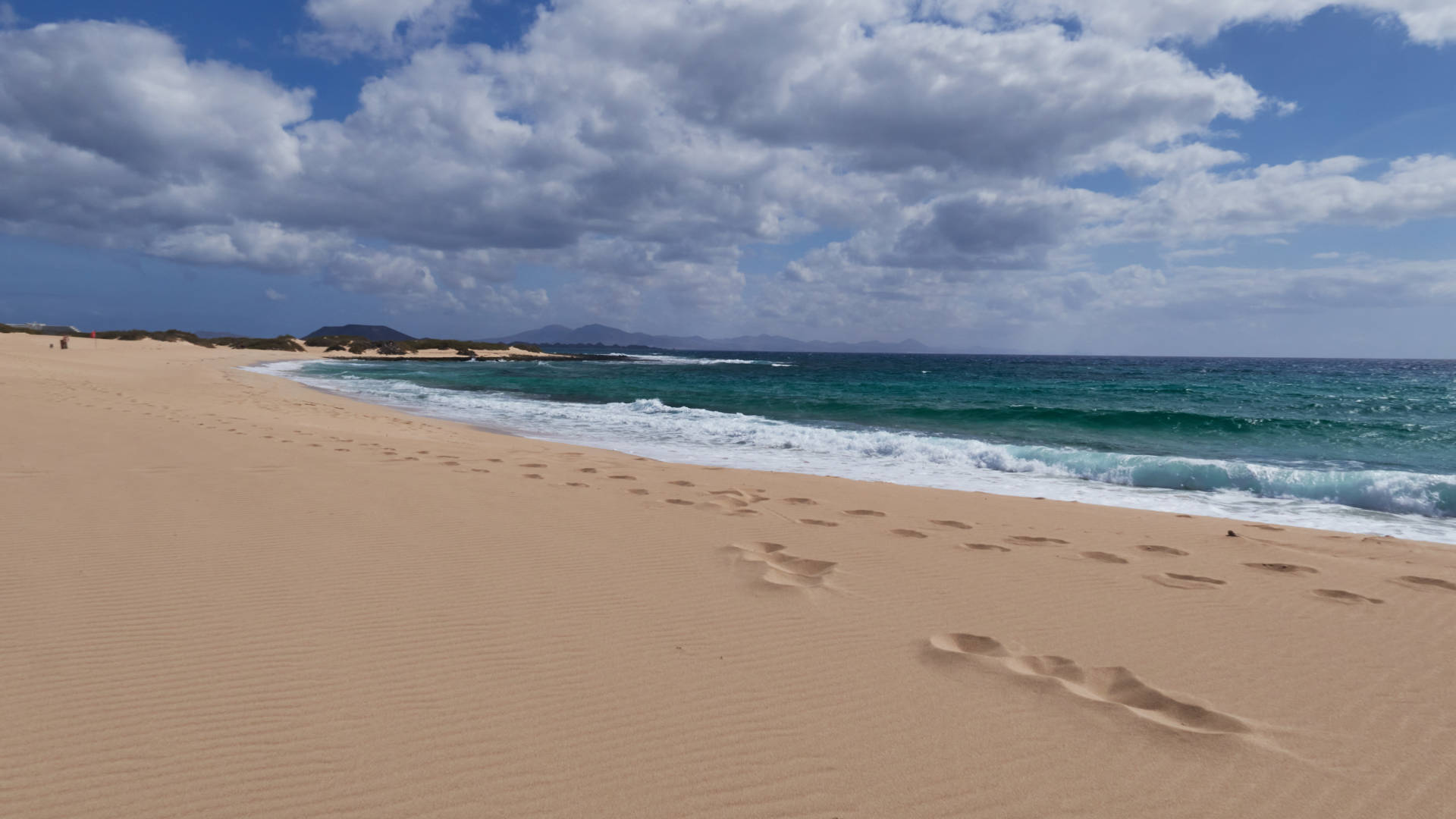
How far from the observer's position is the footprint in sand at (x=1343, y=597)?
414 cm

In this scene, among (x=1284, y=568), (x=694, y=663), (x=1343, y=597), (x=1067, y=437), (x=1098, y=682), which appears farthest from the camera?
(x=1067, y=437)

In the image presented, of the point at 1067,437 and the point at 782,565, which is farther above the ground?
the point at 1067,437

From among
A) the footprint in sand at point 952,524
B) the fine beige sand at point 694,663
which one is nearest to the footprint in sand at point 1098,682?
the fine beige sand at point 694,663

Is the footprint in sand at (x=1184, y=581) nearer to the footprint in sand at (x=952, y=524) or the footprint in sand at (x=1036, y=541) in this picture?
the footprint in sand at (x=1036, y=541)

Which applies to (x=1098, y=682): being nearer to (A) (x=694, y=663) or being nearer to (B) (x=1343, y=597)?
(A) (x=694, y=663)

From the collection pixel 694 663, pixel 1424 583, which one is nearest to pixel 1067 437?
pixel 1424 583

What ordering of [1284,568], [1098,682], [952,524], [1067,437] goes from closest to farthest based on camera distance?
[1098,682], [1284,568], [952,524], [1067,437]

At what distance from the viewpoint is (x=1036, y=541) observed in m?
5.53

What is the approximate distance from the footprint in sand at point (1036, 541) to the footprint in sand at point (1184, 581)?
854 mm

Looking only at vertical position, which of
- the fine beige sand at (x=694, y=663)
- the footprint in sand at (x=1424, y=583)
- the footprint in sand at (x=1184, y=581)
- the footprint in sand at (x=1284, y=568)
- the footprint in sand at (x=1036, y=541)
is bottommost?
the fine beige sand at (x=694, y=663)

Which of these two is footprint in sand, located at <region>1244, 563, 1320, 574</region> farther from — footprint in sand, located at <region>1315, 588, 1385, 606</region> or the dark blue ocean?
the dark blue ocean

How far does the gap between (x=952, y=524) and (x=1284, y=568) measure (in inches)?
90.2

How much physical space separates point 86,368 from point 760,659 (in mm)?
34434

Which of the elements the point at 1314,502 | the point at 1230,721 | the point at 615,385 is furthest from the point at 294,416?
the point at 615,385
